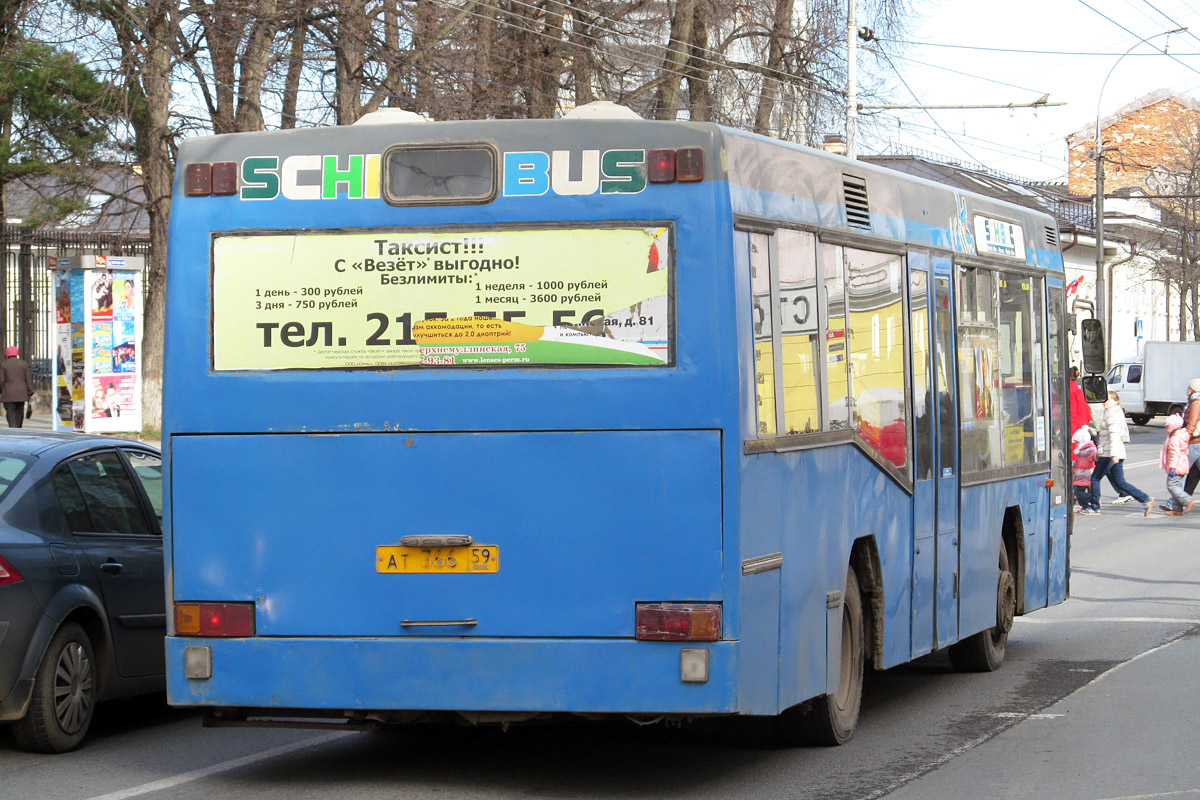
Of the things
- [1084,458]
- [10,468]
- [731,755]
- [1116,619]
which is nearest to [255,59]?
[1084,458]

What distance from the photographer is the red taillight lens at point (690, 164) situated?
6246mm

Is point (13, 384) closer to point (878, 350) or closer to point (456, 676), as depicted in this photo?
point (878, 350)

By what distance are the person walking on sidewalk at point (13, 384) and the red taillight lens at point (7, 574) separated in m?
21.5

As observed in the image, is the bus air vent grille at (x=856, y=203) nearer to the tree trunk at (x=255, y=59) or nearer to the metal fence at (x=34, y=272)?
the tree trunk at (x=255, y=59)

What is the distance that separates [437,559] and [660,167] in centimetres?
172

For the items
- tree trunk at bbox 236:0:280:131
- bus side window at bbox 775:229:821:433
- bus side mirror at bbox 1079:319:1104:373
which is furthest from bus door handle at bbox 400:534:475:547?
tree trunk at bbox 236:0:280:131

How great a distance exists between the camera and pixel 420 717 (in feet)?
21.3

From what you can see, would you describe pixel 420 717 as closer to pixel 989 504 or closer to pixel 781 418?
pixel 781 418

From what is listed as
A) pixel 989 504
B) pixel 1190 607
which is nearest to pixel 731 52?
pixel 1190 607

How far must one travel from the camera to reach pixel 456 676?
20.7 feet

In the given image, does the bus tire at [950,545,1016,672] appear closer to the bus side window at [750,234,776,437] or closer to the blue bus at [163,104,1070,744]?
the blue bus at [163,104,1070,744]

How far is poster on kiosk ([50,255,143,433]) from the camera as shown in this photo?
87.2ft

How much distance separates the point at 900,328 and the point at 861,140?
25.2m

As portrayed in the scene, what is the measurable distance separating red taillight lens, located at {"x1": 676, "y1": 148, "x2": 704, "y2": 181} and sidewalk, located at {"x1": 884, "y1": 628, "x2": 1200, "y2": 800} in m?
2.54
